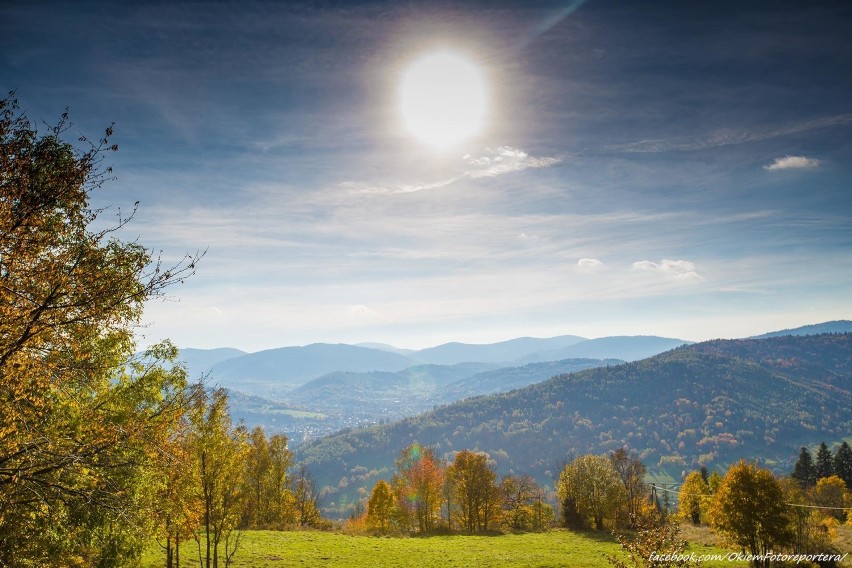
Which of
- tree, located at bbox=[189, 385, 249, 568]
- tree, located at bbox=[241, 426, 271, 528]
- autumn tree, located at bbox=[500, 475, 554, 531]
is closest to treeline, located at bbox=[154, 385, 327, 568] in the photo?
tree, located at bbox=[189, 385, 249, 568]

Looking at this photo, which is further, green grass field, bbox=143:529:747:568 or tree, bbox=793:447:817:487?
tree, bbox=793:447:817:487

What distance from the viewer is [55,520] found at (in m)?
11.6

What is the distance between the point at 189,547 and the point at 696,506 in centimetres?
7332

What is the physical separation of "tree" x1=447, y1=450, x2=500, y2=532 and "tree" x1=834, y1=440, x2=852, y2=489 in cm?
8114

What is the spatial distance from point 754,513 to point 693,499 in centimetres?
4754

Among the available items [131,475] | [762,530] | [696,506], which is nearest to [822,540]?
[762,530]

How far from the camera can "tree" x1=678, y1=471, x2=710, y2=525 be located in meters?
69.6

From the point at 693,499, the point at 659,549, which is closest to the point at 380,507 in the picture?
the point at 693,499

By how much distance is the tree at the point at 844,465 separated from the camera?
9250 centimetres

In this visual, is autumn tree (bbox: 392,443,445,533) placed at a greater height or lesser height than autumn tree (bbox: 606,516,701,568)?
lesser

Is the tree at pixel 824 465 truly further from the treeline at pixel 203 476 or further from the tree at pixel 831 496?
the treeline at pixel 203 476

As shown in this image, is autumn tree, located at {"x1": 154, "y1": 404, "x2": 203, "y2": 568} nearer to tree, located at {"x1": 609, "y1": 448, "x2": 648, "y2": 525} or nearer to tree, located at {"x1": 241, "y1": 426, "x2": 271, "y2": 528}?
tree, located at {"x1": 241, "y1": 426, "x2": 271, "y2": 528}

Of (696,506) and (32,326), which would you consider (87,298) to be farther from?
(696,506)

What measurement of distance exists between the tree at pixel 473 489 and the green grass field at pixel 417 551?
1179 centimetres
